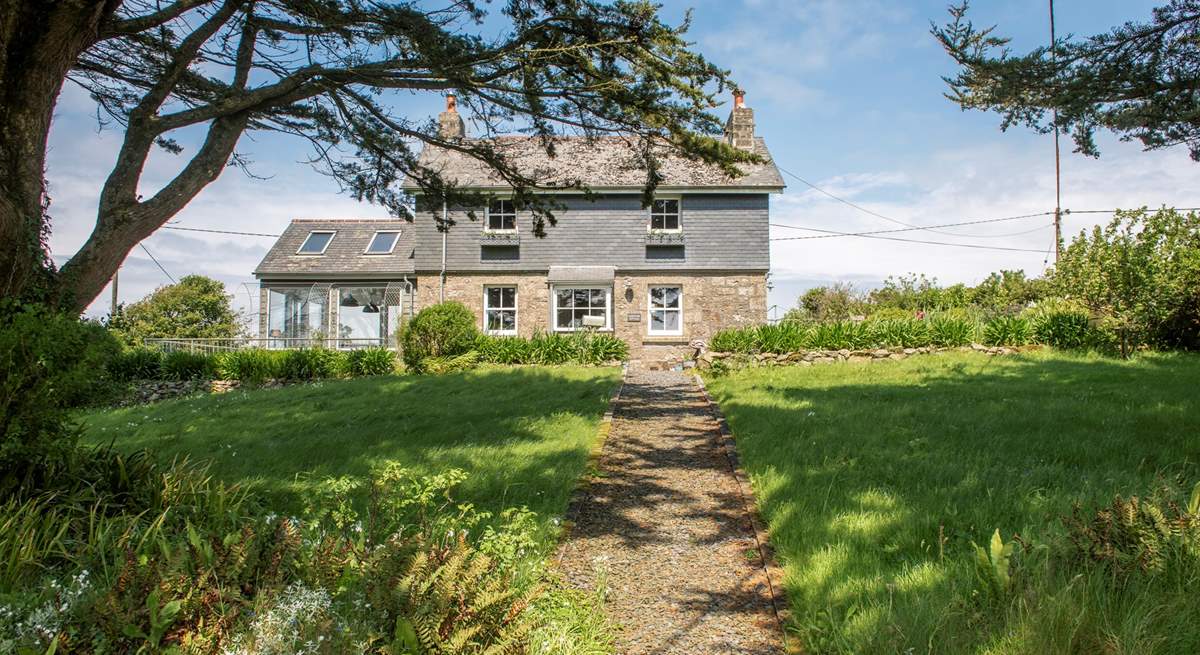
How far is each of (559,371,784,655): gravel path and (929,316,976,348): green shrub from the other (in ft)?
32.7

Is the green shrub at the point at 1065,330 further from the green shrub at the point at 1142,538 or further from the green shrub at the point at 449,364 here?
the green shrub at the point at 1142,538

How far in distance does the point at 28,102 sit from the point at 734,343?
13.1m

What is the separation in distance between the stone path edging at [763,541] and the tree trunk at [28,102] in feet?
17.2

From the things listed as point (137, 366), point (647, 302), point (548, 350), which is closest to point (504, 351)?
point (548, 350)

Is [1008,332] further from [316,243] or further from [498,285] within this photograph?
[316,243]

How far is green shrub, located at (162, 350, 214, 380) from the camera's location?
17.2 metres

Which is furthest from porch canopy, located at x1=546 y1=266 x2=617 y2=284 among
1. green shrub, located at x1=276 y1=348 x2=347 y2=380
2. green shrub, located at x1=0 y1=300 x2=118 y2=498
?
green shrub, located at x1=0 y1=300 x2=118 y2=498

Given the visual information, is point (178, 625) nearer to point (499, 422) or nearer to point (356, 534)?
point (356, 534)

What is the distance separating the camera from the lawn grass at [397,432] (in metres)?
5.41

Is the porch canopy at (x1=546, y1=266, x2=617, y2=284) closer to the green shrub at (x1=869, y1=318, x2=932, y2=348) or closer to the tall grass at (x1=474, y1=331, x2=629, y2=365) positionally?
the tall grass at (x1=474, y1=331, x2=629, y2=365)

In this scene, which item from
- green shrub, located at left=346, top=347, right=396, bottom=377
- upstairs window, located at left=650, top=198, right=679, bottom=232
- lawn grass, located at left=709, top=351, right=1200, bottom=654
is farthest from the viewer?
upstairs window, located at left=650, top=198, right=679, bottom=232

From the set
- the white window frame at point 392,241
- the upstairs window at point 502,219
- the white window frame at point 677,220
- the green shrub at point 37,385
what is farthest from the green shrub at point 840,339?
the white window frame at point 392,241

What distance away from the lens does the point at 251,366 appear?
55.3 ft

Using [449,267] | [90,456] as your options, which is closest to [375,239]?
[449,267]
